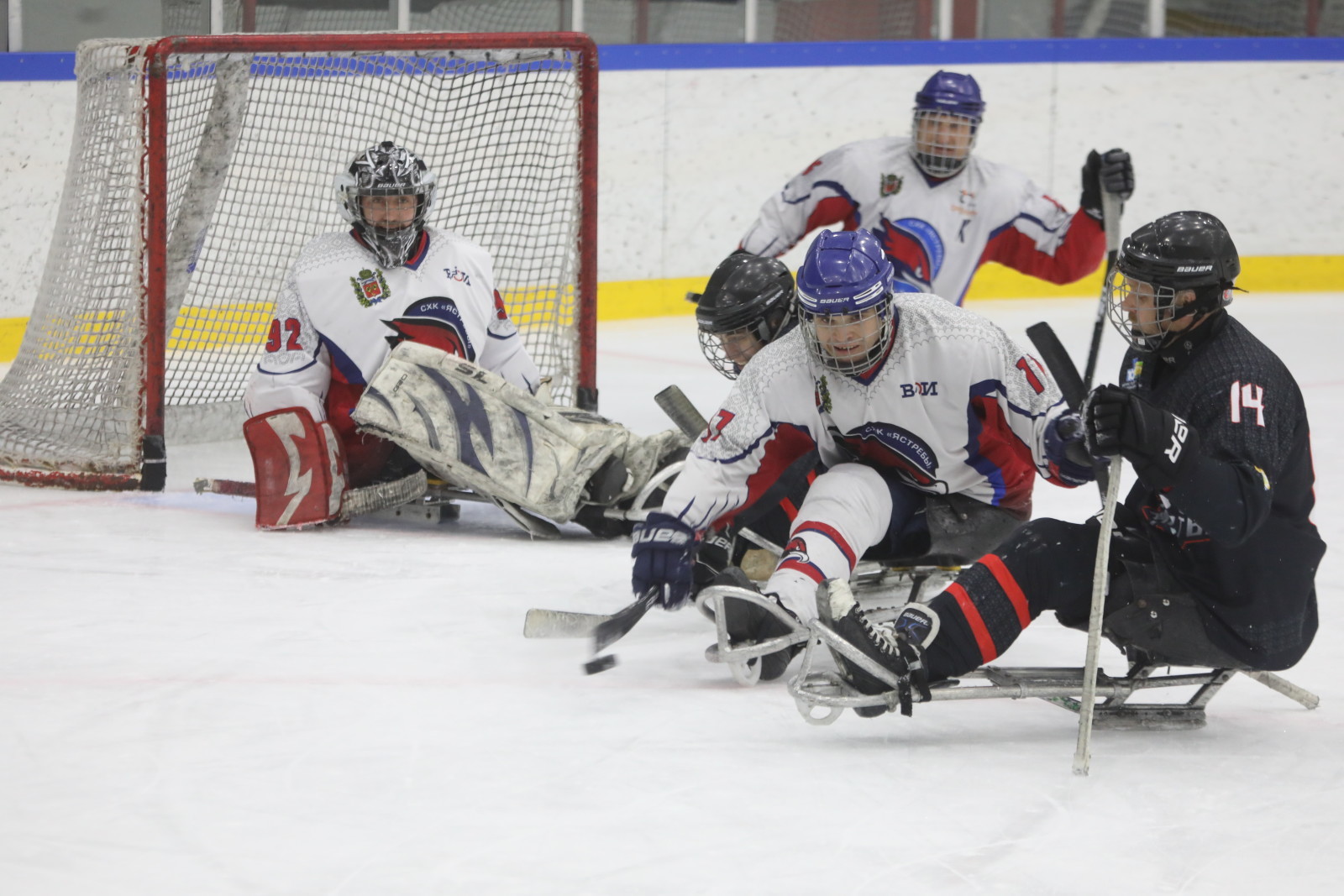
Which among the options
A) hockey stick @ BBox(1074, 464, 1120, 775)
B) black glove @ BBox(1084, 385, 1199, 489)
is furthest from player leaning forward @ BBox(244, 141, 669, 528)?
black glove @ BBox(1084, 385, 1199, 489)

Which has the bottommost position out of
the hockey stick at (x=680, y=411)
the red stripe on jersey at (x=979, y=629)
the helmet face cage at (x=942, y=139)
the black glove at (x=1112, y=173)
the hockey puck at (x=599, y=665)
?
the hockey puck at (x=599, y=665)

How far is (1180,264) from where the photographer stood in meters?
2.43

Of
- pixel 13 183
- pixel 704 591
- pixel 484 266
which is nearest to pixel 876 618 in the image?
pixel 704 591

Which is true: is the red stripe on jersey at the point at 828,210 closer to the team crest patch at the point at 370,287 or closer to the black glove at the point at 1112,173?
the black glove at the point at 1112,173

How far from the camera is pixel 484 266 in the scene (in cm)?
441

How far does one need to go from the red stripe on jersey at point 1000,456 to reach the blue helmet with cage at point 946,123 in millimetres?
1919

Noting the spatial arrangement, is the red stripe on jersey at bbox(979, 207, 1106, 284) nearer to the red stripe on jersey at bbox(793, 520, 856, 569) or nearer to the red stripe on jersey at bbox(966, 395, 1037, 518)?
the red stripe on jersey at bbox(966, 395, 1037, 518)

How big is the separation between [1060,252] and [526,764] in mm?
2986

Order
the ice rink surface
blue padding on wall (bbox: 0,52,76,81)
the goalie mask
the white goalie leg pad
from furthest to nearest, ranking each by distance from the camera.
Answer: blue padding on wall (bbox: 0,52,76,81)
the goalie mask
the white goalie leg pad
the ice rink surface

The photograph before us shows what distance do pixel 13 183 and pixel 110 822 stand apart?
463 cm

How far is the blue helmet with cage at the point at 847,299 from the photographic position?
8.87ft

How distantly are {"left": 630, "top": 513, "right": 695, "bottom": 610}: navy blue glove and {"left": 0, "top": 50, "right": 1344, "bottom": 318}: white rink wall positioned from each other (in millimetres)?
5316

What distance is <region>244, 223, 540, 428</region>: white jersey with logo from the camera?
4.19 metres

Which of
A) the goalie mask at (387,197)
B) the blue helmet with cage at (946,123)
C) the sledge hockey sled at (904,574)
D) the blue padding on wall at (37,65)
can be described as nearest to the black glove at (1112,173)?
the blue helmet with cage at (946,123)
